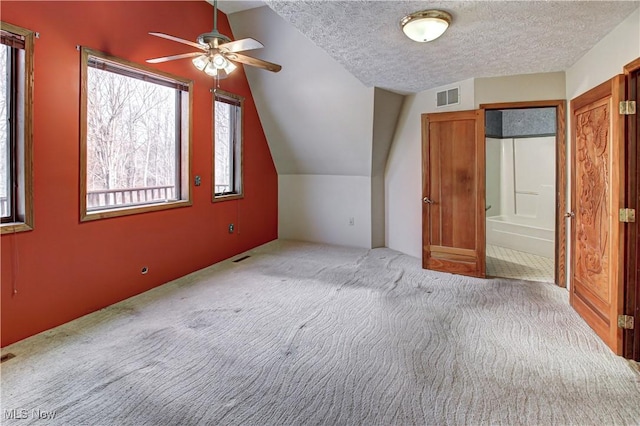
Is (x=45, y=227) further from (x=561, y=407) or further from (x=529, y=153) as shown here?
(x=529, y=153)

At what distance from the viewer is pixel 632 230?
8.42ft

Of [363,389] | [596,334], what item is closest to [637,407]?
[596,334]

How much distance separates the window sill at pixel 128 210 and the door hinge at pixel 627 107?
4.11m

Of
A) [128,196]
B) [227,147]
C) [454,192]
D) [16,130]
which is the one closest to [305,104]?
[227,147]

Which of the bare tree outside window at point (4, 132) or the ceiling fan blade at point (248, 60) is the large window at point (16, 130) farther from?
the ceiling fan blade at point (248, 60)

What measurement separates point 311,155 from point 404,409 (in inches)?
180

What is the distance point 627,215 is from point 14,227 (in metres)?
4.26

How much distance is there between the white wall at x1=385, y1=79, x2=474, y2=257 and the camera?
17.0ft

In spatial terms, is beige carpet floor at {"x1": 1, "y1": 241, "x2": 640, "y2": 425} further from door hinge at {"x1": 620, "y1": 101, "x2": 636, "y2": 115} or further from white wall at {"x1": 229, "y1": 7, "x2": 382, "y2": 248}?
white wall at {"x1": 229, "y1": 7, "x2": 382, "y2": 248}

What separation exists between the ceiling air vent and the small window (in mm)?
2711

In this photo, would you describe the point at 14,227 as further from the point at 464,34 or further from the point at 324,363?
the point at 464,34

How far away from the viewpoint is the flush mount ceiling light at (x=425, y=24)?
2607 millimetres

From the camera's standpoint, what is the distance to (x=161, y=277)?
13.6ft

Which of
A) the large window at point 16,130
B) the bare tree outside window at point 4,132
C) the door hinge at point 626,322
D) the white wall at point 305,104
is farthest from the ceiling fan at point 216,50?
the door hinge at point 626,322
